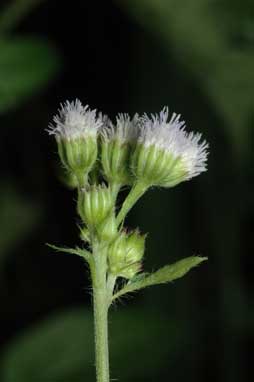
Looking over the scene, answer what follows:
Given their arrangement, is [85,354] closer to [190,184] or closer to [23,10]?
[190,184]

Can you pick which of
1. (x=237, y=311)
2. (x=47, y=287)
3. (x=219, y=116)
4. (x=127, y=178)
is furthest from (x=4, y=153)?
(x=127, y=178)

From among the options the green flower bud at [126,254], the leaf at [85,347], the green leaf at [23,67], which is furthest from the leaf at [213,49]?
the green flower bud at [126,254]

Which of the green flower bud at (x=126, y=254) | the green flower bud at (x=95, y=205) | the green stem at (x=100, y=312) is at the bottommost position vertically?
the green stem at (x=100, y=312)

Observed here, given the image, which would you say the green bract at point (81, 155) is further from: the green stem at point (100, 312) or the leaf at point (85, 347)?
the leaf at point (85, 347)

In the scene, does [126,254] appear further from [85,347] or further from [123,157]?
[85,347]

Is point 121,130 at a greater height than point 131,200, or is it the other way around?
point 121,130

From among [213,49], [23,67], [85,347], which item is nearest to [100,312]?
[85,347]

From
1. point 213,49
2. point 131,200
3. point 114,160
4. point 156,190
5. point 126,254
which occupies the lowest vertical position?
point 126,254
